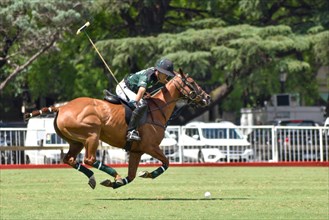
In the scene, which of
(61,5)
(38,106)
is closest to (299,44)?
(61,5)

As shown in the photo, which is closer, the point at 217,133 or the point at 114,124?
the point at 114,124

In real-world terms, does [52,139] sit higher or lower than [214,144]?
higher

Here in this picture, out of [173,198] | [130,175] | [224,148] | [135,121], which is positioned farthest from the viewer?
[224,148]

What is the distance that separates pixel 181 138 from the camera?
129 feet

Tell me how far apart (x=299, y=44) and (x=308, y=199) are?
93.5ft

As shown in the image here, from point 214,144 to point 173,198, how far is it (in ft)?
62.0

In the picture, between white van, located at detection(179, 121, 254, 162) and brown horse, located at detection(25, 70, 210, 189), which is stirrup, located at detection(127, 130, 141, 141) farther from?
white van, located at detection(179, 121, 254, 162)

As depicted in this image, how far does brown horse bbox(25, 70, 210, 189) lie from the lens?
20781 mm

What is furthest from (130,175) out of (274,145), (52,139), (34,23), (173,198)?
(34,23)

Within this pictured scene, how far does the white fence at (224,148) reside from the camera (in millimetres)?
38250

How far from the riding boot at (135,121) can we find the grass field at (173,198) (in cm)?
116

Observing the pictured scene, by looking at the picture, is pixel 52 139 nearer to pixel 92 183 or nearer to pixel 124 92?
pixel 124 92

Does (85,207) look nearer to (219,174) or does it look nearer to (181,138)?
(219,174)

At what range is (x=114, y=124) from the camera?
21188 millimetres
